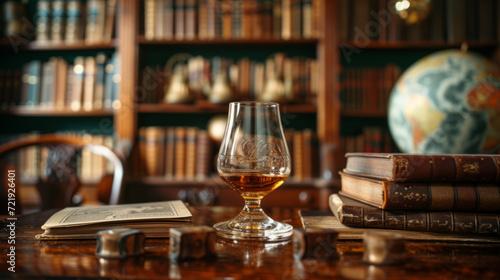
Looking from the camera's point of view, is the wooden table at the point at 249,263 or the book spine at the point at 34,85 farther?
the book spine at the point at 34,85

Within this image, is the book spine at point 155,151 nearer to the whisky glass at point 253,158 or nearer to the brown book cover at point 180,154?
the brown book cover at point 180,154

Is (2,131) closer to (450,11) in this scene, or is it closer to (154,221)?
(154,221)

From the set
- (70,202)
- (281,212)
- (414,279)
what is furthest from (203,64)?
(414,279)

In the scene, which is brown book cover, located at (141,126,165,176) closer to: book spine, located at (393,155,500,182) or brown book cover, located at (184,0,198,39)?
brown book cover, located at (184,0,198,39)

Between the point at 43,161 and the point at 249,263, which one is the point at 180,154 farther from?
the point at 249,263

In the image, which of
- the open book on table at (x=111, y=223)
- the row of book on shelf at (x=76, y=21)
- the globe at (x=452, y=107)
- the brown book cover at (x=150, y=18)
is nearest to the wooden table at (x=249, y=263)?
the open book on table at (x=111, y=223)

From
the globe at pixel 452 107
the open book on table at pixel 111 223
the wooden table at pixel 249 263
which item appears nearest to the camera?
the wooden table at pixel 249 263

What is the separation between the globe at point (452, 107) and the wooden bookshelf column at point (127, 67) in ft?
5.16

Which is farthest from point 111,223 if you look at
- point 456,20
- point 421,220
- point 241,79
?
point 456,20

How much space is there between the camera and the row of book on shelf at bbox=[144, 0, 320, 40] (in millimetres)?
2301

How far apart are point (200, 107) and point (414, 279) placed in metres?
1.99

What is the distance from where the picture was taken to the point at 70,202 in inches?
52.5

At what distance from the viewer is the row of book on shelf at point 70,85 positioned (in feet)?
7.84

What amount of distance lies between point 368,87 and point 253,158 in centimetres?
180
